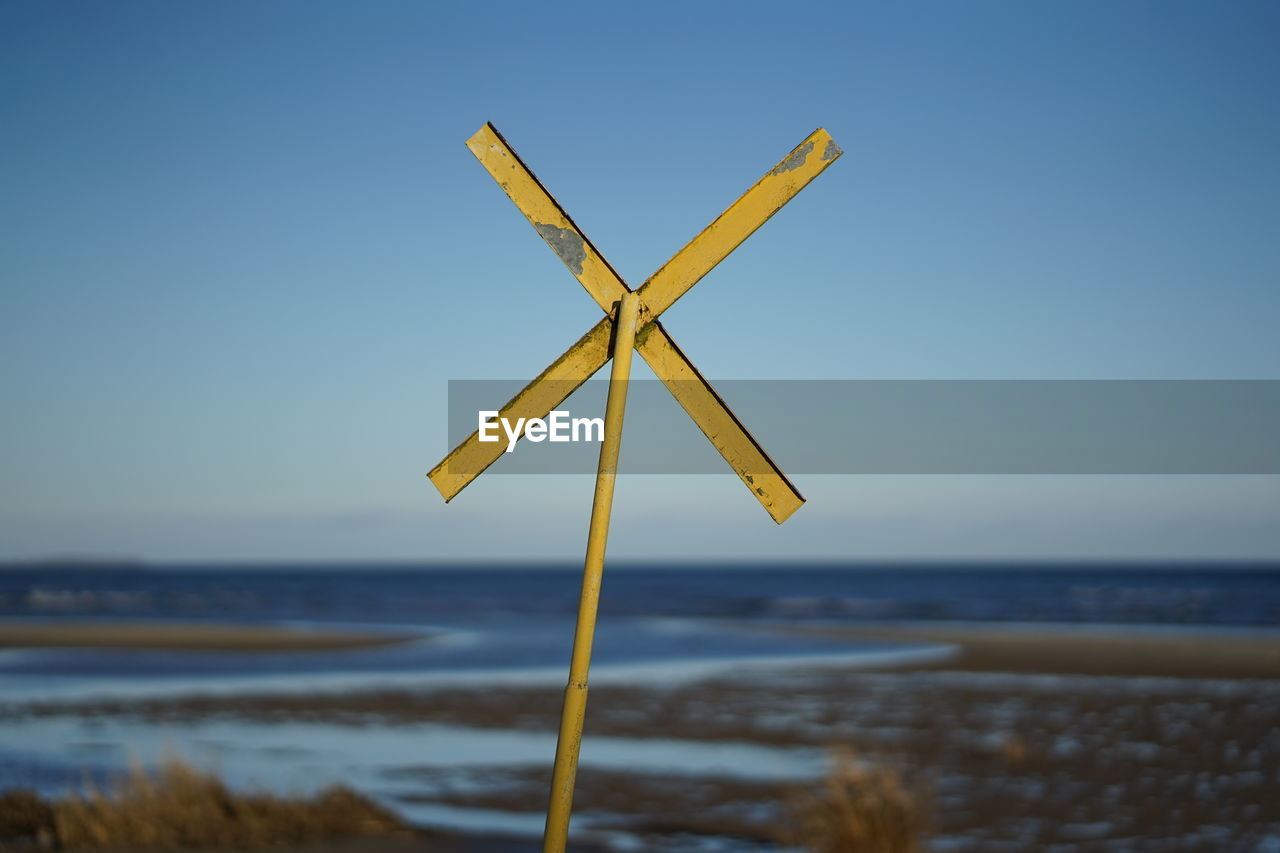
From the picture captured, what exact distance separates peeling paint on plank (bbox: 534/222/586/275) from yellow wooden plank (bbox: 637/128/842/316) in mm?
233

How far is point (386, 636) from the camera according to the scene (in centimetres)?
3538

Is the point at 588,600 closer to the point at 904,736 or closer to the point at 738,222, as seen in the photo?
the point at 738,222

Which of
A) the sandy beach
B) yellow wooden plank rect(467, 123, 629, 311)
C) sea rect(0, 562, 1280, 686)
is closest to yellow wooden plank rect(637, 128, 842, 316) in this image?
yellow wooden plank rect(467, 123, 629, 311)

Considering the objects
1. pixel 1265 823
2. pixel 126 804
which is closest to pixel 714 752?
pixel 1265 823

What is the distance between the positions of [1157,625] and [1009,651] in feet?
38.1

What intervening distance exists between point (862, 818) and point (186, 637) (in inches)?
1145

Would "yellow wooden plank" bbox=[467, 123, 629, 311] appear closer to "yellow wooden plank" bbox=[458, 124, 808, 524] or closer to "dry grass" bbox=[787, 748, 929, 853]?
"yellow wooden plank" bbox=[458, 124, 808, 524]

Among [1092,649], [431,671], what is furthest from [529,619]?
[1092,649]

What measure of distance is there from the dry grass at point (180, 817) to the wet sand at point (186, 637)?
67.4 ft

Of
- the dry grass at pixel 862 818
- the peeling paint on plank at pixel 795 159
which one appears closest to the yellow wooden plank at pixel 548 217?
the peeling paint on plank at pixel 795 159

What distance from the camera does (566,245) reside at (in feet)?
12.5

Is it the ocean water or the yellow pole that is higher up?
the ocean water

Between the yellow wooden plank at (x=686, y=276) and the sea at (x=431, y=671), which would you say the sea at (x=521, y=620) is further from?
the yellow wooden plank at (x=686, y=276)

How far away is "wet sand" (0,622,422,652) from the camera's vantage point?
3097cm
